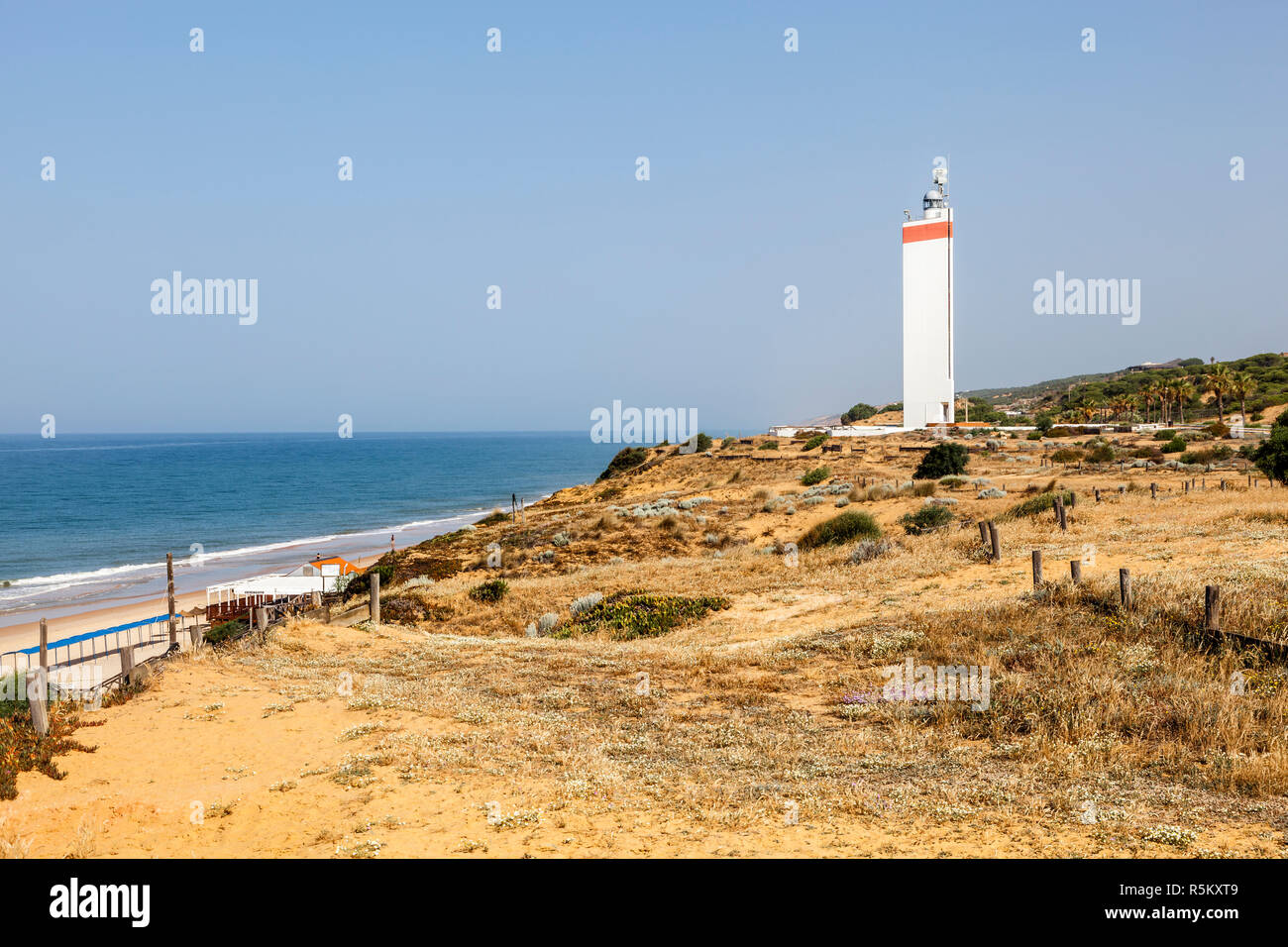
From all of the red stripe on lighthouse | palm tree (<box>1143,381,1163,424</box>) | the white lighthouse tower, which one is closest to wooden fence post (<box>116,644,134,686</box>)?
the white lighthouse tower

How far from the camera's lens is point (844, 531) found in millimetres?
26016

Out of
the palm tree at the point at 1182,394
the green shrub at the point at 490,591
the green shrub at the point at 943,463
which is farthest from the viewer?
the palm tree at the point at 1182,394

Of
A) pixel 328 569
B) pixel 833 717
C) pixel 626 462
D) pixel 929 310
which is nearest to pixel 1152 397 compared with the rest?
pixel 929 310

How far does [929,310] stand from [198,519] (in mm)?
62409

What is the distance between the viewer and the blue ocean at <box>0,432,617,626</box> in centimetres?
4156

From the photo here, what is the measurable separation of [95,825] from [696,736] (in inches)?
252

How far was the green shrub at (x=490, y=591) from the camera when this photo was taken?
907 inches

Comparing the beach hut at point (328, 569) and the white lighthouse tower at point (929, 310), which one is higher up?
the white lighthouse tower at point (929, 310)

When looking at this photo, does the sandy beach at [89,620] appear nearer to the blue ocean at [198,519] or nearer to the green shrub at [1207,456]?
the blue ocean at [198,519]

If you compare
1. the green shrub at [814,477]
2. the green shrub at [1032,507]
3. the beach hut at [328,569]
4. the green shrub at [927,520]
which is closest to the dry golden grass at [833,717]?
the green shrub at [1032,507]

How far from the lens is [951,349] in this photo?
209 ft

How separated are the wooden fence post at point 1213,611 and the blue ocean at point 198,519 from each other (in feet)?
127

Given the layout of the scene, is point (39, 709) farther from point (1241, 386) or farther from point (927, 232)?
point (1241, 386)
